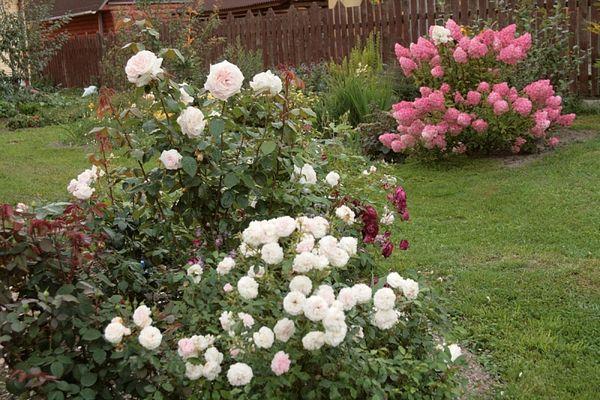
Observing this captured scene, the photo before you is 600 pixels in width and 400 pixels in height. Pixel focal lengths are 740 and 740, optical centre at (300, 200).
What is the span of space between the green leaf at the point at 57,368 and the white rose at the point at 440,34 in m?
6.02

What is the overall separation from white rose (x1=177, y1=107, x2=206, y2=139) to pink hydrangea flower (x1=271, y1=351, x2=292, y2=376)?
1.24 meters

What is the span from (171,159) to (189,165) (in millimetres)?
78

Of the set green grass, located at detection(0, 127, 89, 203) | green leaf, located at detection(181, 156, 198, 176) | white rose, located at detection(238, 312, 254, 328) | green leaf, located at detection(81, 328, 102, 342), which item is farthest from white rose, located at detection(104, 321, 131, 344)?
green grass, located at detection(0, 127, 89, 203)

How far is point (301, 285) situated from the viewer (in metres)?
2.32

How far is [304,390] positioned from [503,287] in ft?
7.56

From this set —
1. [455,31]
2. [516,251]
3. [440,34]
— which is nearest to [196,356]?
[516,251]

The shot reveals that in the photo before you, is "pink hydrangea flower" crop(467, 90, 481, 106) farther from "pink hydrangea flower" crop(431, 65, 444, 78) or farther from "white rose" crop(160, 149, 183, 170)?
"white rose" crop(160, 149, 183, 170)

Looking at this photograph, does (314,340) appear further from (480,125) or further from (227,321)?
(480,125)

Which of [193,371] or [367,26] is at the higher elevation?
[367,26]

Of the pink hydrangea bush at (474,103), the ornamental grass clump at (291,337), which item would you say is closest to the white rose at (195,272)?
the ornamental grass clump at (291,337)

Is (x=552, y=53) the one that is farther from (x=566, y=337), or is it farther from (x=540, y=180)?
(x=566, y=337)

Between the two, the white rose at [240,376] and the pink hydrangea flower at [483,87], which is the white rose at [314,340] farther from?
the pink hydrangea flower at [483,87]

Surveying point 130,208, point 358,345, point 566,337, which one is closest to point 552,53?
point 566,337

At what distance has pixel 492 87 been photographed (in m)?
7.66
